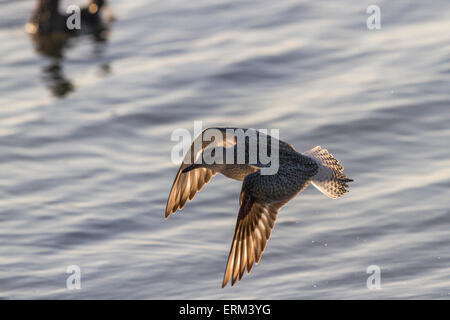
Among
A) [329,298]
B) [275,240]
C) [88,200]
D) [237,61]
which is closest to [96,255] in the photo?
[88,200]

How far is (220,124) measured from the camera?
32.3ft

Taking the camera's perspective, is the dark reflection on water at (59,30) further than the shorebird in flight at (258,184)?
Yes

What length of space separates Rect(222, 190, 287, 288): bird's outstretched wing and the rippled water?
0.74 metres

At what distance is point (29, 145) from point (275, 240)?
3.32 meters

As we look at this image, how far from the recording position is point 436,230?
779cm

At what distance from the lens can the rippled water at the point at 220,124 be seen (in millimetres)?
7457

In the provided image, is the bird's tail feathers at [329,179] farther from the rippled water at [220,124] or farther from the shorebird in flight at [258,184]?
the rippled water at [220,124]

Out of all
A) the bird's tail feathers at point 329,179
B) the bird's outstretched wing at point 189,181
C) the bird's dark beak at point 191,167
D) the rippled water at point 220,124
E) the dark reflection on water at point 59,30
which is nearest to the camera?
the bird's dark beak at point 191,167

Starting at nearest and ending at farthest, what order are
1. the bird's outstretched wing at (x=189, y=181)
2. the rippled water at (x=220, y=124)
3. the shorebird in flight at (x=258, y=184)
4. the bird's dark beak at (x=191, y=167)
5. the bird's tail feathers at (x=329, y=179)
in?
the shorebird in flight at (x=258, y=184) < the bird's dark beak at (x=191, y=167) < the bird's tail feathers at (x=329, y=179) < the bird's outstretched wing at (x=189, y=181) < the rippled water at (x=220, y=124)

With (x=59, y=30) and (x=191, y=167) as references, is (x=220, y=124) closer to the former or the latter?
(x=191, y=167)

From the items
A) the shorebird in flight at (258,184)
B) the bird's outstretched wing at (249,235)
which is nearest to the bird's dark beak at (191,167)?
the shorebird in flight at (258,184)

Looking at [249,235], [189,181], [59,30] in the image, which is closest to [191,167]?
[189,181]

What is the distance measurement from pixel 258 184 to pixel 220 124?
11.9 ft

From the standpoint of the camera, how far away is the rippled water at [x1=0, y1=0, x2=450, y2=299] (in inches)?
294
